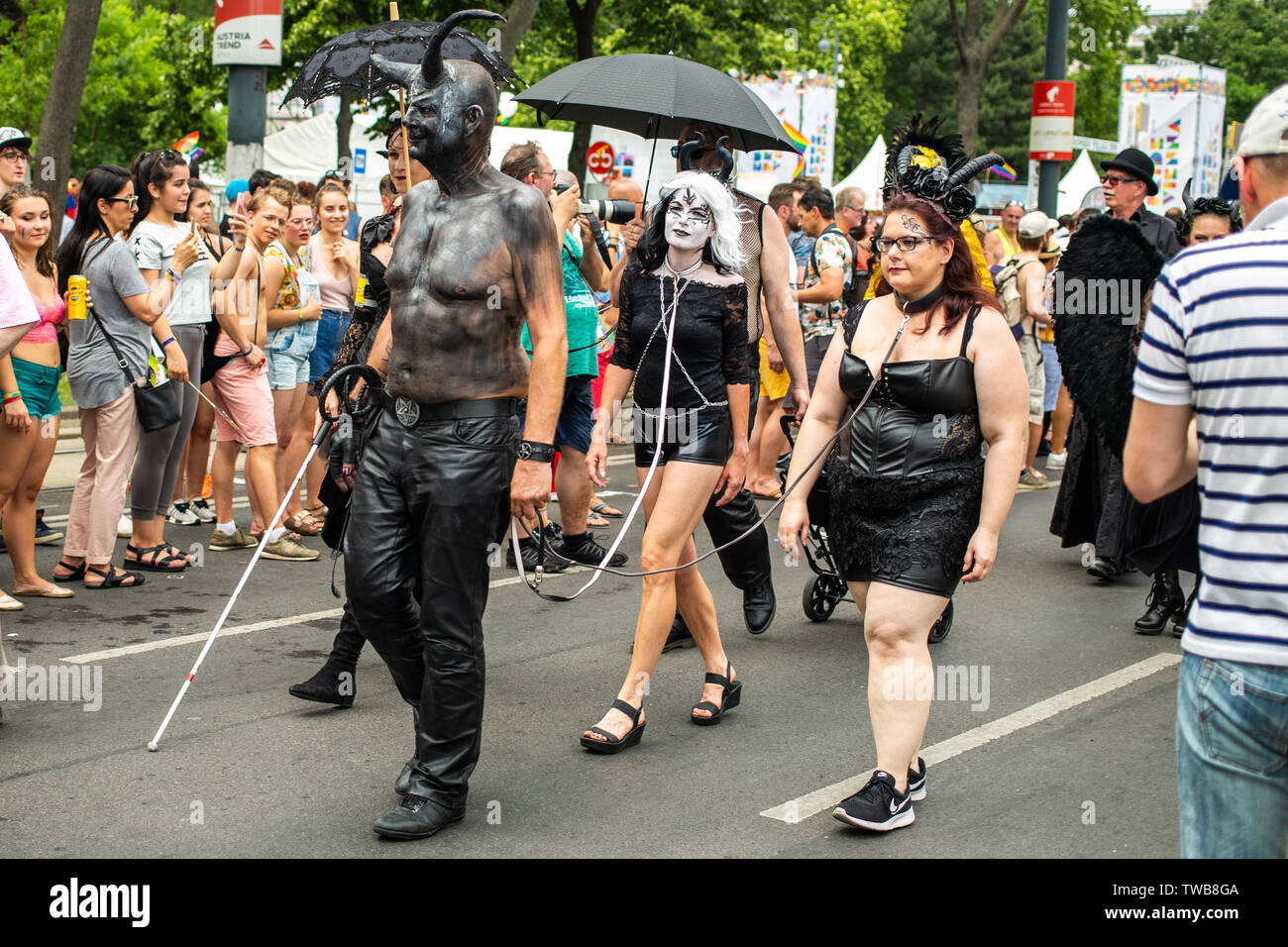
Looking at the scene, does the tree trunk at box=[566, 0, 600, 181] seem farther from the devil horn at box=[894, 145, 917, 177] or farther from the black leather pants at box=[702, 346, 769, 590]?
the devil horn at box=[894, 145, 917, 177]

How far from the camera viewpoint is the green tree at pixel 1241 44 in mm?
76750

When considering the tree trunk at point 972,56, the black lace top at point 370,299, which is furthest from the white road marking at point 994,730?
the tree trunk at point 972,56

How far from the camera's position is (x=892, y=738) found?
445 cm

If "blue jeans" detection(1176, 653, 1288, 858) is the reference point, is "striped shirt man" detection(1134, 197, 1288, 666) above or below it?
above

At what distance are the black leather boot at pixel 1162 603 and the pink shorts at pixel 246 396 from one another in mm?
4975

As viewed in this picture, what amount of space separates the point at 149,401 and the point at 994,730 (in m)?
4.69

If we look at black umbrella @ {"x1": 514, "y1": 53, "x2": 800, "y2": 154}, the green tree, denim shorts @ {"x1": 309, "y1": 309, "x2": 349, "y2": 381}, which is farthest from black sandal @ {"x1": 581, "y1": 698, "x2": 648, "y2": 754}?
the green tree

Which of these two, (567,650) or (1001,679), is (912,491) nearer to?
(1001,679)

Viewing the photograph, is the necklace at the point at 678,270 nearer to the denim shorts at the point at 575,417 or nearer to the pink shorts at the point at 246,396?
the denim shorts at the point at 575,417

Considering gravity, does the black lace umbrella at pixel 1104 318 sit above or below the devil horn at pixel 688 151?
below

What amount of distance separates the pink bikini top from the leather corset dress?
4.46 meters

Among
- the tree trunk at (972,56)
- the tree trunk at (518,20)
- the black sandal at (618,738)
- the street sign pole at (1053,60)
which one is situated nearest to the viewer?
the black sandal at (618,738)

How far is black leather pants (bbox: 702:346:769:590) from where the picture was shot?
635 centimetres

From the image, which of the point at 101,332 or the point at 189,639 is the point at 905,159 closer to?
the point at 189,639
